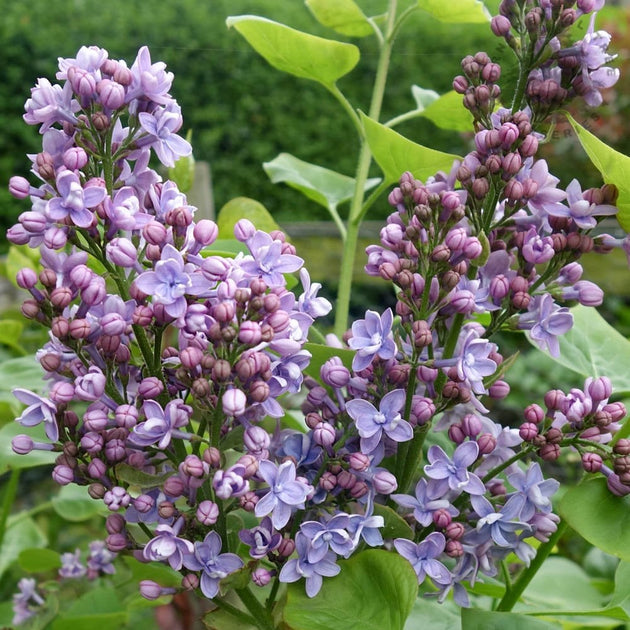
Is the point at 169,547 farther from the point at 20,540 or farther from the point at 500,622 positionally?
the point at 20,540

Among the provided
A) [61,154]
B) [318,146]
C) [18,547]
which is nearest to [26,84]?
[318,146]

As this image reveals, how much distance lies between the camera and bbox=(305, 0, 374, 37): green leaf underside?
770 millimetres

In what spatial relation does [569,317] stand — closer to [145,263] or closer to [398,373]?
[398,373]

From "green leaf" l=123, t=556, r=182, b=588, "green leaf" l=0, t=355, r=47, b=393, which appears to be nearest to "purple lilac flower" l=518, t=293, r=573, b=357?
"green leaf" l=123, t=556, r=182, b=588

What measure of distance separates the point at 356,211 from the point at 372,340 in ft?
1.05

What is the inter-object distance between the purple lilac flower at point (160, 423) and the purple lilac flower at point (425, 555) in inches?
6.1

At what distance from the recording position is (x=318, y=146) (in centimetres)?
338

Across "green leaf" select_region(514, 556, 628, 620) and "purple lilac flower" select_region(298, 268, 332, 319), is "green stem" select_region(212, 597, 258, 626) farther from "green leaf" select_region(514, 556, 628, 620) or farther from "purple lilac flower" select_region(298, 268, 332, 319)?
"green leaf" select_region(514, 556, 628, 620)

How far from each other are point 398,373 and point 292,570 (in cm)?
13

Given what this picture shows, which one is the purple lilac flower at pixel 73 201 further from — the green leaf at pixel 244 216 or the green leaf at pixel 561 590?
the green leaf at pixel 561 590

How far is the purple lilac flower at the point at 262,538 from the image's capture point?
1.52ft

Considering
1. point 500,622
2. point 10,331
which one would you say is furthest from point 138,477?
point 10,331

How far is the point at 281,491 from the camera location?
0.45 meters

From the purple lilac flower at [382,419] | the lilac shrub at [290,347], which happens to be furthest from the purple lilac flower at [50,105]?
the purple lilac flower at [382,419]
